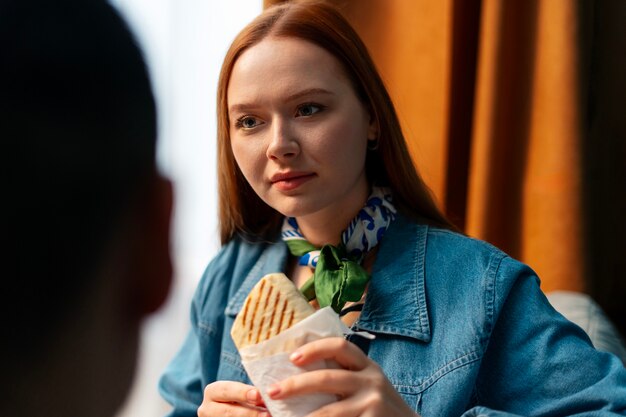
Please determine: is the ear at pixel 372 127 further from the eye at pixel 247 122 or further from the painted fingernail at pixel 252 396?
the painted fingernail at pixel 252 396

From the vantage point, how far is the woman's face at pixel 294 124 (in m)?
0.85

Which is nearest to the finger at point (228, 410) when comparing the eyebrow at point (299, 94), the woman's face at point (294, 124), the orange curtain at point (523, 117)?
the woman's face at point (294, 124)

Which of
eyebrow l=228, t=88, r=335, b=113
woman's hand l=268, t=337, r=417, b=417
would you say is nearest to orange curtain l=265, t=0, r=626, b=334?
eyebrow l=228, t=88, r=335, b=113

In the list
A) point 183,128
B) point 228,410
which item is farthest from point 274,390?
point 183,128

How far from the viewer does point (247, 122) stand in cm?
89

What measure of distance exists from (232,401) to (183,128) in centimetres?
63

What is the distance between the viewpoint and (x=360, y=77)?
91 centimetres

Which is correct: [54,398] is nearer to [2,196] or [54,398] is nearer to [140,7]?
[2,196]

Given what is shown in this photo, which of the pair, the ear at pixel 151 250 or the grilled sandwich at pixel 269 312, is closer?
the grilled sandwich at pixel 269 312

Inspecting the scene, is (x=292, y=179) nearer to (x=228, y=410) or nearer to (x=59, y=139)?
(x=228, y=410)

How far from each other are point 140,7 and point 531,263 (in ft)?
2.56

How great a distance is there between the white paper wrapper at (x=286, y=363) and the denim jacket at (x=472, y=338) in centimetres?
18

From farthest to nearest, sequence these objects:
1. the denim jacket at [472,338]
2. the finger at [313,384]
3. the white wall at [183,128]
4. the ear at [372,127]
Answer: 1. the white wall at [183,128]
2. the ear at [372,127]
3. the denim jacket at [472,338]
4. the finger at [313,384]

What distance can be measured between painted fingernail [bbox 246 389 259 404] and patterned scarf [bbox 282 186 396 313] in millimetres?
165
